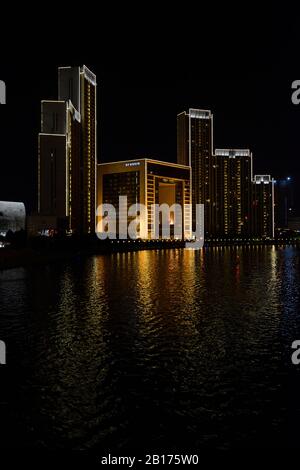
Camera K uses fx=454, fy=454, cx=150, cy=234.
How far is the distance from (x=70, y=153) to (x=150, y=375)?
126m

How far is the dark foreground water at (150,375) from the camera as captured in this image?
7465 mm

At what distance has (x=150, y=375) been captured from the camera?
10508 mm

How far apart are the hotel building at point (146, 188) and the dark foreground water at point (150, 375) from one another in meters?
→ 145

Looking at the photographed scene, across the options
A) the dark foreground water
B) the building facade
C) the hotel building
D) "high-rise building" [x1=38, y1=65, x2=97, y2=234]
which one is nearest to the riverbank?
the building facade

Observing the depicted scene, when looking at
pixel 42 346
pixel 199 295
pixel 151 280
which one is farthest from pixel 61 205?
pixel 42 346

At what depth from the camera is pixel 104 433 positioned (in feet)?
24.4

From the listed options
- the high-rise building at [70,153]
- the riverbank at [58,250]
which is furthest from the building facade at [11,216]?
the riverbank at [58,250]

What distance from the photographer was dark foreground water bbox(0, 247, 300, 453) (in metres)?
7.46

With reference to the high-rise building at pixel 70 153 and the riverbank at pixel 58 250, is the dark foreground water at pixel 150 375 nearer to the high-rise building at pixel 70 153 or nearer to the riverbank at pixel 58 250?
the riverbank at pixel 58 250

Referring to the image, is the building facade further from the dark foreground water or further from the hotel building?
the dark foreground water

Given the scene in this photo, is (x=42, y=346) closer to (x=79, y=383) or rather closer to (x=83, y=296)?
(x=79, y=383)

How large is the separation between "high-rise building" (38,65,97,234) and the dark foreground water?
93392 mm

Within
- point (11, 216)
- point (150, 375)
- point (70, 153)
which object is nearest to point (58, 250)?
point (11, 216)

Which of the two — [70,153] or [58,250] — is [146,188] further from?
[58,250]
